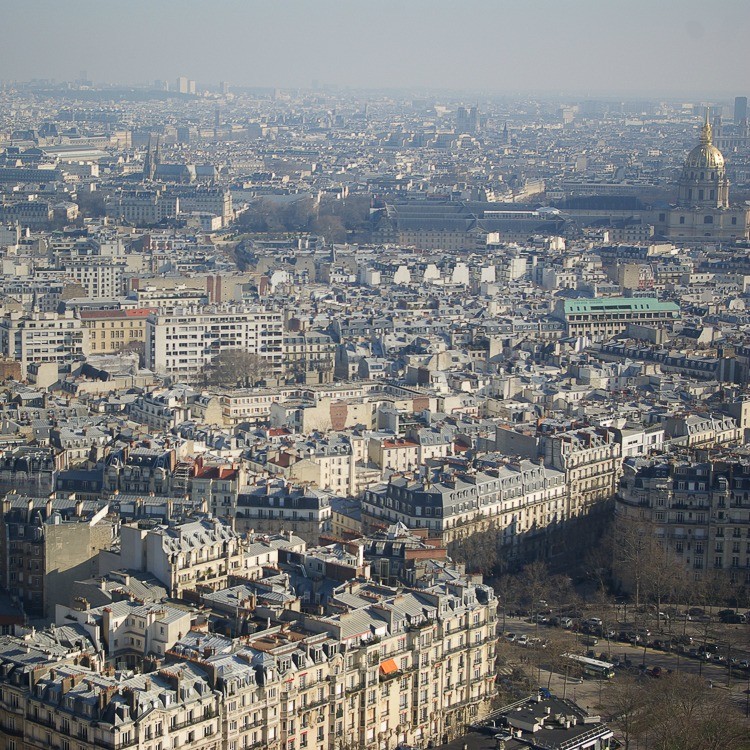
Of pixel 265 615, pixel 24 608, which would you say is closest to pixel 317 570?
pixel 265 615

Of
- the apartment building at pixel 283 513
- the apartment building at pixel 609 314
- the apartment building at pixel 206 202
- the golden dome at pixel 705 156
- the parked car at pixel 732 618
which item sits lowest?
the apartment building at pixel 206 202

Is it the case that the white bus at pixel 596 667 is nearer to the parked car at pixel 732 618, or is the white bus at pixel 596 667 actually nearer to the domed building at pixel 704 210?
the parked car at pixel 732 618

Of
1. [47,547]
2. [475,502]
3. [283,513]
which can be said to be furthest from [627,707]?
[47,547]

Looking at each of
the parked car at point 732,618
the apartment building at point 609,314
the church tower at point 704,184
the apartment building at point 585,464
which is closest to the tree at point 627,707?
the parked car at point 732,618

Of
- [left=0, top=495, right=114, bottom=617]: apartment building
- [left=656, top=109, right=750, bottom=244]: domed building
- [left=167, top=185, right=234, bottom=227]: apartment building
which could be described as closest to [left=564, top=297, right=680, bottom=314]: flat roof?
[left=656, top=109, right=750, bottom=244]: domed building

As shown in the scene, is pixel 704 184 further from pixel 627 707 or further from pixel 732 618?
pixel 627 707

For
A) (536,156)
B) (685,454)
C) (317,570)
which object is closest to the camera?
(317,570)

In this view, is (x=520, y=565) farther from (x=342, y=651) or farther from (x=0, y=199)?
(x=0, y=199)

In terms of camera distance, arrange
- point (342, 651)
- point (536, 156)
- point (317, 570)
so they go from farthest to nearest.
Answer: point (536, 156) < point (317, 570) < point (342, 651)
